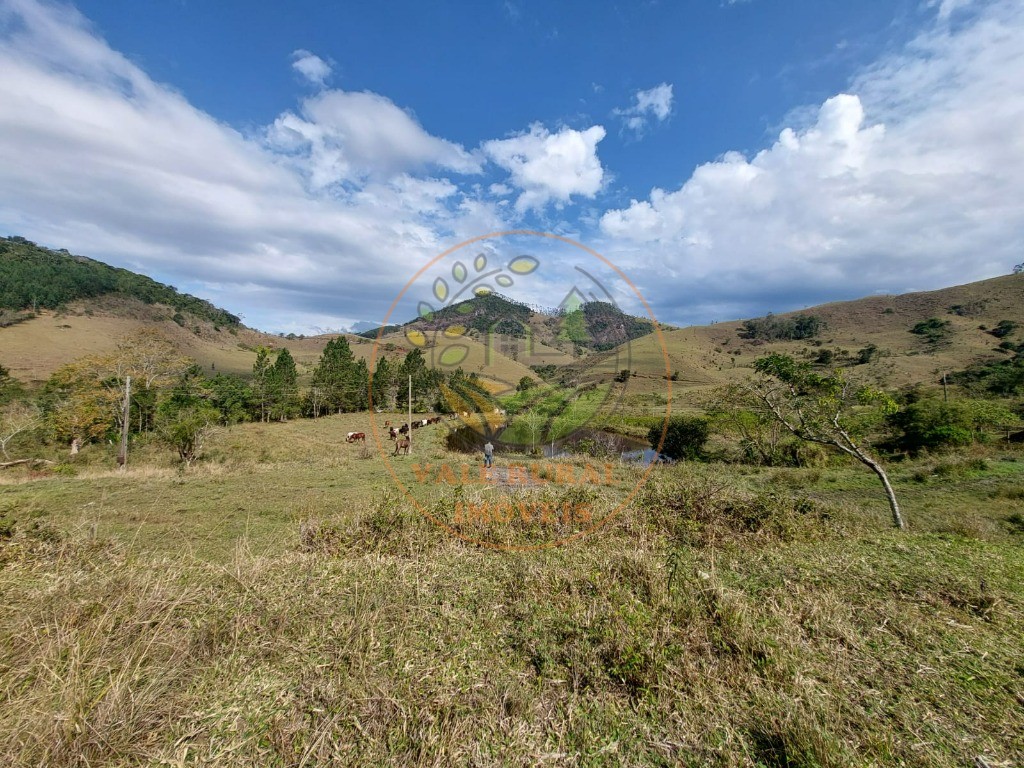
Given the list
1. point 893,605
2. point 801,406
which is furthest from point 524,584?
point 801,406

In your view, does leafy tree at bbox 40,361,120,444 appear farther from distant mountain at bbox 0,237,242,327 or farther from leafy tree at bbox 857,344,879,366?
leafy tree at bbox 857,344,879,366

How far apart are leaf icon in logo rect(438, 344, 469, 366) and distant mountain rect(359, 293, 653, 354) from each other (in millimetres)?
278

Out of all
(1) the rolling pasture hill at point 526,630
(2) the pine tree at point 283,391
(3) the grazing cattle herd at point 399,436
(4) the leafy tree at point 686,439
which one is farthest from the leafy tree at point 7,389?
(4) the leafy tree at point 686,439

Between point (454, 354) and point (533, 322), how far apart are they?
124 centimetres

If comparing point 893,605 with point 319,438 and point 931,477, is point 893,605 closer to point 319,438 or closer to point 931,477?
point 931,477

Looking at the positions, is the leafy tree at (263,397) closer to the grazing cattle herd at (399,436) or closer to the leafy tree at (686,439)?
the grazing cattle herd at (399,436)

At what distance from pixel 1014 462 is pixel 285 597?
24016 mm

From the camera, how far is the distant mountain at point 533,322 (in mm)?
4965

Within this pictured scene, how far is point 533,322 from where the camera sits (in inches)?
219

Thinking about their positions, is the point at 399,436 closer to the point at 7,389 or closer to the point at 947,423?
the point at 947,423

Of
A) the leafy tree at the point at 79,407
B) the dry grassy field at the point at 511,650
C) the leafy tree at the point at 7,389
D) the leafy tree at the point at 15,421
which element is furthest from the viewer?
the leafy tree at the point at 7,389

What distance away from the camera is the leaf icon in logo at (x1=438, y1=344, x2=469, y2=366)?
491 centimetres

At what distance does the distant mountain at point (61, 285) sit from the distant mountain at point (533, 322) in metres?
102

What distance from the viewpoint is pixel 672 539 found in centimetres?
649
